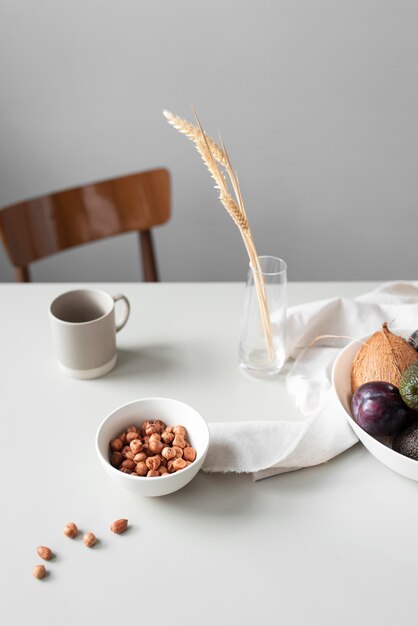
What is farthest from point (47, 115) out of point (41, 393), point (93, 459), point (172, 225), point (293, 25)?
A: point (93, 459)

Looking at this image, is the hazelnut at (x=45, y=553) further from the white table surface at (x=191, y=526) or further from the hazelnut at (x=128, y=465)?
the hazelnut at (x=128, y=465)

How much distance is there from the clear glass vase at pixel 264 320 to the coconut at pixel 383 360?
0.15 metres

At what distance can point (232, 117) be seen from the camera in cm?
202

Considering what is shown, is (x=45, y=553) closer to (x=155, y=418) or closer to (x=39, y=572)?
(x=39, y=572)

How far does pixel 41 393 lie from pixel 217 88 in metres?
1.24

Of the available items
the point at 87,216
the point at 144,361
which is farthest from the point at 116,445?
the point at 87,216

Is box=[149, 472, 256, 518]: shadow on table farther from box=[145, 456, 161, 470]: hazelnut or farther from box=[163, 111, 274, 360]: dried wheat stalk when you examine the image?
box=[163, 111, 274, 360]: dried wheat stalk

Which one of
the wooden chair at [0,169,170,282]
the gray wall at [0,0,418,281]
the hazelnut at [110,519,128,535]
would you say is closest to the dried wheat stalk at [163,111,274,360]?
the hazelnut at [110,519,128,535]

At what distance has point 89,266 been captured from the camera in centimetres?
227

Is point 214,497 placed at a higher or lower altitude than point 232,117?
lower

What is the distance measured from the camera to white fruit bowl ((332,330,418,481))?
847 millimetres

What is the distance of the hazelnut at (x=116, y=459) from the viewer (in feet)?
2.84

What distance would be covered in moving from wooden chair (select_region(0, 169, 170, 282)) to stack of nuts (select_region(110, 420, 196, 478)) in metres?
0.69

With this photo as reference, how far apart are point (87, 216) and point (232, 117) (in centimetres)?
65
